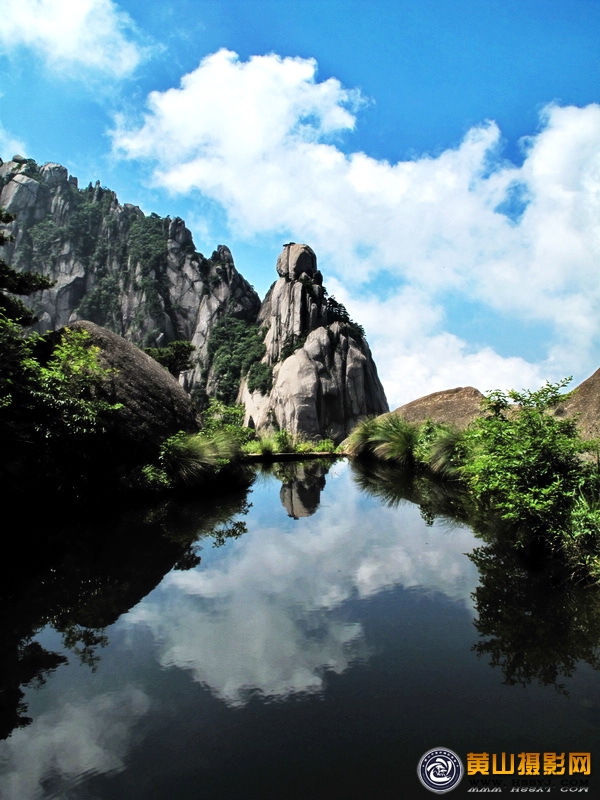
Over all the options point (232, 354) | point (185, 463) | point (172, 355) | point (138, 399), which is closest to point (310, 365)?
point (232, 354)

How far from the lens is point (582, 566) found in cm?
540

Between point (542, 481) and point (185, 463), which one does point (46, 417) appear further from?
point (542, 481)

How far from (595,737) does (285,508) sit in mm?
7306

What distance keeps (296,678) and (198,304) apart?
240 feet

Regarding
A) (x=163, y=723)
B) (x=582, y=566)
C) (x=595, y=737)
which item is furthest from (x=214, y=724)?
(x=582, y=566)

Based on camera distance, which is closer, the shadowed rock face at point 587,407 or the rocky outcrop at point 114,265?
the shadowed rock face at point 587,407

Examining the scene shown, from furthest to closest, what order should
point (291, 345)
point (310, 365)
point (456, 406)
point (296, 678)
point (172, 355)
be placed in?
point (291, 345)
point (310, 365)
point (172, 355)
point (456, 406)
point (296, 678)

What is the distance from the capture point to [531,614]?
4465 millimetres

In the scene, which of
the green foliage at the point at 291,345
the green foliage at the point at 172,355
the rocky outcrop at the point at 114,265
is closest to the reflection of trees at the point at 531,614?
the green foliage at the point at 172,355

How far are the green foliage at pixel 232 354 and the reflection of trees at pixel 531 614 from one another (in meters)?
54.7

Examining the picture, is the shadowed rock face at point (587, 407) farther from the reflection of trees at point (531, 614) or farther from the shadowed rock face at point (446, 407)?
the shadowed rock face at point (446, 407)

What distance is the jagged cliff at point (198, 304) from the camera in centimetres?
5578

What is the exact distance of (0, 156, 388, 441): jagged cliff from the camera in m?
55.8

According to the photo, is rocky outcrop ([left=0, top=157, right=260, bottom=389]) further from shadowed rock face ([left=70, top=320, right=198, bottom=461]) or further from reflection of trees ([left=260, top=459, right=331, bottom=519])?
shadowed rock face ([left=70, top=320, right=198, bottom=461])
